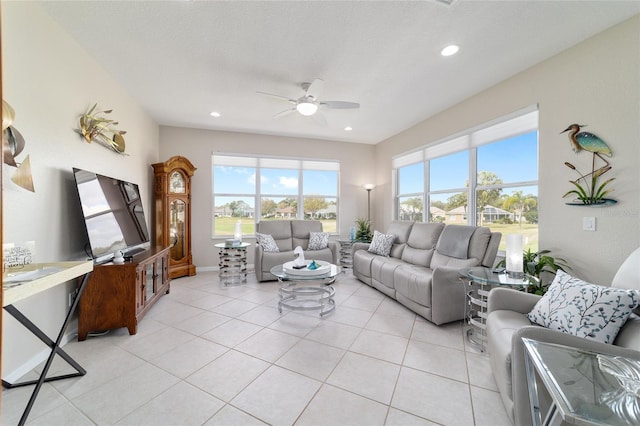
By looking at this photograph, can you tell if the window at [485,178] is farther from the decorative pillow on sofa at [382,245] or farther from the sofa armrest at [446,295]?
the sofa armrest at [446,295]

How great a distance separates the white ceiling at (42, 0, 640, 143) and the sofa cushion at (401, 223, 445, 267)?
176 centimetres

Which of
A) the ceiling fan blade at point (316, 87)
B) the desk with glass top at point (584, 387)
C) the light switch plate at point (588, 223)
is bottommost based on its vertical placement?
the desk with glass top at point (584, 387)

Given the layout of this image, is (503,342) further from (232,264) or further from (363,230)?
(363,230)

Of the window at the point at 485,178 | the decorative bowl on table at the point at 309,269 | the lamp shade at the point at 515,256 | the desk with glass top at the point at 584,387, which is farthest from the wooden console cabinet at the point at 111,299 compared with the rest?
the window at the point at 485,178

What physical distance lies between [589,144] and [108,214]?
15.2 ft

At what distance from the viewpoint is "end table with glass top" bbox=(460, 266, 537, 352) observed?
221 centimetres

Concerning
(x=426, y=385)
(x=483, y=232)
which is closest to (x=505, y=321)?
(x=426, y=385)

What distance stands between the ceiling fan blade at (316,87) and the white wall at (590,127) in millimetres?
2201

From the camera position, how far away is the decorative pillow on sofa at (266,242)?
4.53 metres

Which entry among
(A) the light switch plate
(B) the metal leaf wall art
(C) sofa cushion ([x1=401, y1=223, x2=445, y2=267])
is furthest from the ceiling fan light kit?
(A) the light switch plate

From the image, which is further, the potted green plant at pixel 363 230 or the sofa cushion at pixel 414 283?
the potted green plant at pixel 363 230

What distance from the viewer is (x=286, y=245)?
485 cm

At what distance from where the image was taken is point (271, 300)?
→ 138 inches

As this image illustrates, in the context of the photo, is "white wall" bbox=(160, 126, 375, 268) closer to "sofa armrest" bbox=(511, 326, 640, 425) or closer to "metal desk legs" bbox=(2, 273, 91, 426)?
"metal desk legs" bbox=(2, 273, 91, 426)
